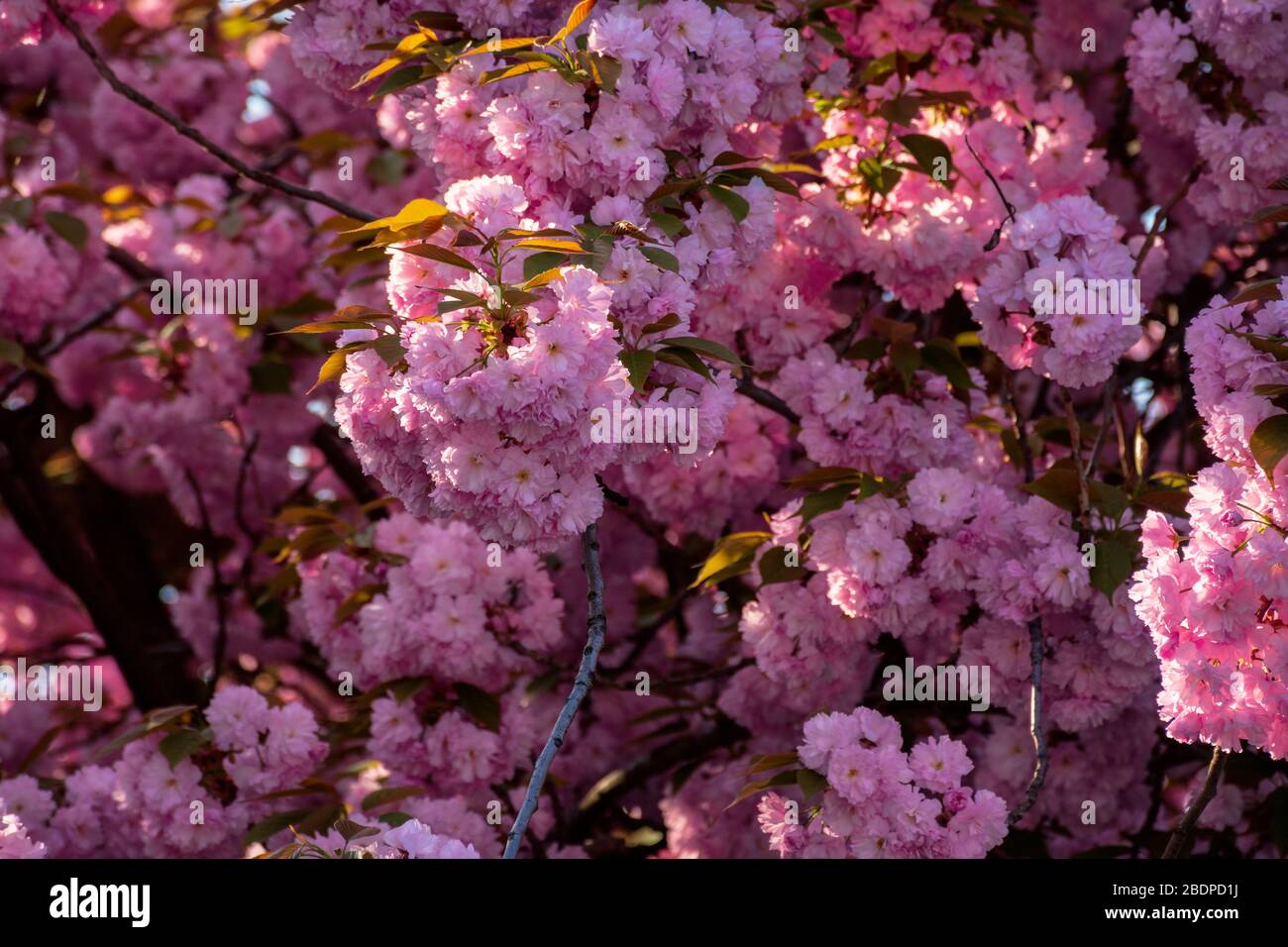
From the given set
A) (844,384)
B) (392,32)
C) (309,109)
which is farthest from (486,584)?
(309,109)

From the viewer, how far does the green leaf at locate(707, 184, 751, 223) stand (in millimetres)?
2398

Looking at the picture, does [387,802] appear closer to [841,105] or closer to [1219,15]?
[841,105]

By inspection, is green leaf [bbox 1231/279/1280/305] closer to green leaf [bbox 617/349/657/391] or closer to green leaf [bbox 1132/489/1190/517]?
green leaf [bbox 1132/489/1190/517]

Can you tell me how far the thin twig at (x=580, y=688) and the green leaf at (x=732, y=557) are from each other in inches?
20.7

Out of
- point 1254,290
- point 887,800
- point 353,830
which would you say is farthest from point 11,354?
point 1254,290

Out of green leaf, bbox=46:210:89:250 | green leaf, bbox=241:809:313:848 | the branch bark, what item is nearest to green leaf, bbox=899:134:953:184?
green leaf, bbox=241:809:313:848

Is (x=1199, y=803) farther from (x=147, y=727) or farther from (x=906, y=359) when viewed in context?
(x=147, y=727)

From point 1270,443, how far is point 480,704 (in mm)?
1654

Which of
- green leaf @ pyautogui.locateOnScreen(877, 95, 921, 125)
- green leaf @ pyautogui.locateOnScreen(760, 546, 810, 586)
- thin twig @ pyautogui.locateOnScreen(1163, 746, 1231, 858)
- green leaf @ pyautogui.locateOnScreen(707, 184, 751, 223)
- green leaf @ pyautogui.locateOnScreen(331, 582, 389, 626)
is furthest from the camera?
green leaf @ pyautogui.locateOnScreen(331, 582, 389, 626)

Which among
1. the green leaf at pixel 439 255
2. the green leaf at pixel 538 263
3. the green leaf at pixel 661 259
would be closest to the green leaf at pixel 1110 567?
the green leaf at pixel 661 259

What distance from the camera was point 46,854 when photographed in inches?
114

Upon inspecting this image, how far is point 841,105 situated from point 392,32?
0.93 m

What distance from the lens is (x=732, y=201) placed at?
2.40m

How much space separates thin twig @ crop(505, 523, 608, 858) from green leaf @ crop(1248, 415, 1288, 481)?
0.96 m
